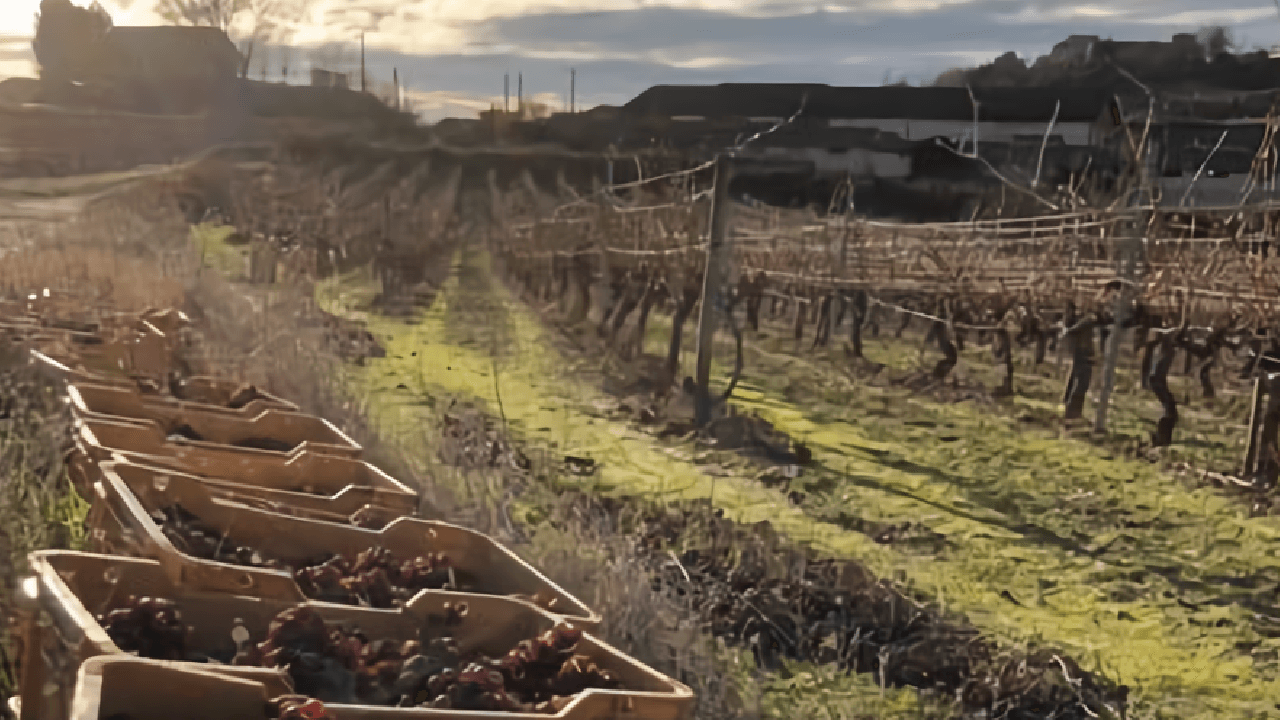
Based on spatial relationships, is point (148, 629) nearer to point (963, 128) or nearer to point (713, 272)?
point (713, 272)

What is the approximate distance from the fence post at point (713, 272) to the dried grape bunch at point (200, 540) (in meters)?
6.74

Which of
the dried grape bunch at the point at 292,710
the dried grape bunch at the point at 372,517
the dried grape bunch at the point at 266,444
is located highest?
the dried grape bunch at the point at 292,710

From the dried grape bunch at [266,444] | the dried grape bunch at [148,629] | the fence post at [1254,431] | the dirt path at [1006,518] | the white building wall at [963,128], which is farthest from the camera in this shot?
the white building wall at [963,128]

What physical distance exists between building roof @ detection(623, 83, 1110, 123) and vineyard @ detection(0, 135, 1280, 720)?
12582mm

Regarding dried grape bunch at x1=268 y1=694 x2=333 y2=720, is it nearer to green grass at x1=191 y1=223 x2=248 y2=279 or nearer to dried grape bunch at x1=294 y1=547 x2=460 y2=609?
dried grape bunch at x1=294 y1=547 x2=460 y2=609

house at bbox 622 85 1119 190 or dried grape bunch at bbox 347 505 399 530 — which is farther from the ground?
house at bbox 622 85 1119 190

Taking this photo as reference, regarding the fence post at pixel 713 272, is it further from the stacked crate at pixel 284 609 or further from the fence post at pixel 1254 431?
the stacked crate at pixel 284 609

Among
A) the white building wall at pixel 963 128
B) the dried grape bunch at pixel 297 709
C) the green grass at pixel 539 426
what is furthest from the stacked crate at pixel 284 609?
the white building wall at pixel 963 128

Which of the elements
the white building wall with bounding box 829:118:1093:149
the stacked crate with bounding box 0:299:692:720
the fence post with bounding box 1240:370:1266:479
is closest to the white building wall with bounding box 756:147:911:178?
the white building wall with bounding box 829:118:1093:149

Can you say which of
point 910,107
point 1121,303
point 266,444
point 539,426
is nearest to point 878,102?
point 910,107

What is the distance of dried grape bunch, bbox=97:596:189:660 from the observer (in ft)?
7.61

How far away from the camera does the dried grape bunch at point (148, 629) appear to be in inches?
91.3

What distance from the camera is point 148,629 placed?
7.78ft

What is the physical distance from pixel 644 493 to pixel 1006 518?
2.28 m
